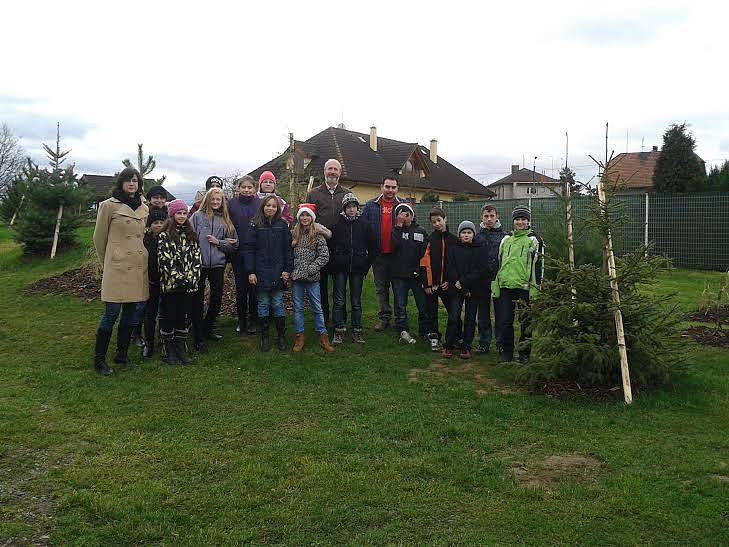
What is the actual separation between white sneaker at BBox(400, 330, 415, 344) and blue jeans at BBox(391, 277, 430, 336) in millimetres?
92

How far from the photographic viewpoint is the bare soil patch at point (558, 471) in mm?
3818

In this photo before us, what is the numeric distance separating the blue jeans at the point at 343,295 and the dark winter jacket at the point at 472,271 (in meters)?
1.16

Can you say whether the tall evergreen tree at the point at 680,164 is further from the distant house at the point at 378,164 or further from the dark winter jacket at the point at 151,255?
the dark winter jacket at the point at 151,255

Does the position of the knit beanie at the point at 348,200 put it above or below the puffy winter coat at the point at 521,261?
above

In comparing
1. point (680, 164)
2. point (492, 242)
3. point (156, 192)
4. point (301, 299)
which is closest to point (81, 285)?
point (156, 192)

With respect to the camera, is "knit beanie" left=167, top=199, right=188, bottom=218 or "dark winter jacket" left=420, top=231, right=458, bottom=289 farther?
"dark winter jacket" left=420, top=231, right=458, bottom=289

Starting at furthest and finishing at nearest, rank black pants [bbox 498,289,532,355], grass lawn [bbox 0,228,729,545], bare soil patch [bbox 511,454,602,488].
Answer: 1. black pants [bbox 498,289,532,355]
2. bare soil patch [bbox 511,454,602,488]
3. grass lawn [bbox 0,228,729,545]

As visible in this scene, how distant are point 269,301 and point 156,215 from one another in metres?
1.52

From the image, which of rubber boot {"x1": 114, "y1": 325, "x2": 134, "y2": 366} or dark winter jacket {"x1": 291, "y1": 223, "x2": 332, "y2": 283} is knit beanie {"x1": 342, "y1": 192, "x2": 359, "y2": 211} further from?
rubber boot {"x1": 114, "y1": 325, "x2": 134, "y2": 366}

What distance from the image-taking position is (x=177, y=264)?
623 cm

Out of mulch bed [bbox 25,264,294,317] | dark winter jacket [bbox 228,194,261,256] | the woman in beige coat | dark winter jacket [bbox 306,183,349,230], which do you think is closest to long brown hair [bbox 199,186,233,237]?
dark winter jacket [bbox 228,194,261,256]

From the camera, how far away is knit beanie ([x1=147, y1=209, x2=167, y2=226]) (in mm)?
6496

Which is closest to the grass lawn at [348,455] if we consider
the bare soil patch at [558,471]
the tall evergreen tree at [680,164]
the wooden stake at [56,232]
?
the bare soil patch at [558,471]

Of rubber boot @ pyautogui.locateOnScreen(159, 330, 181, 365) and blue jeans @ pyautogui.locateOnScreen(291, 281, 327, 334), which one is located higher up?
blue jeans @ pyautogui.locateOnScreen(291, 281, 327, 334)
